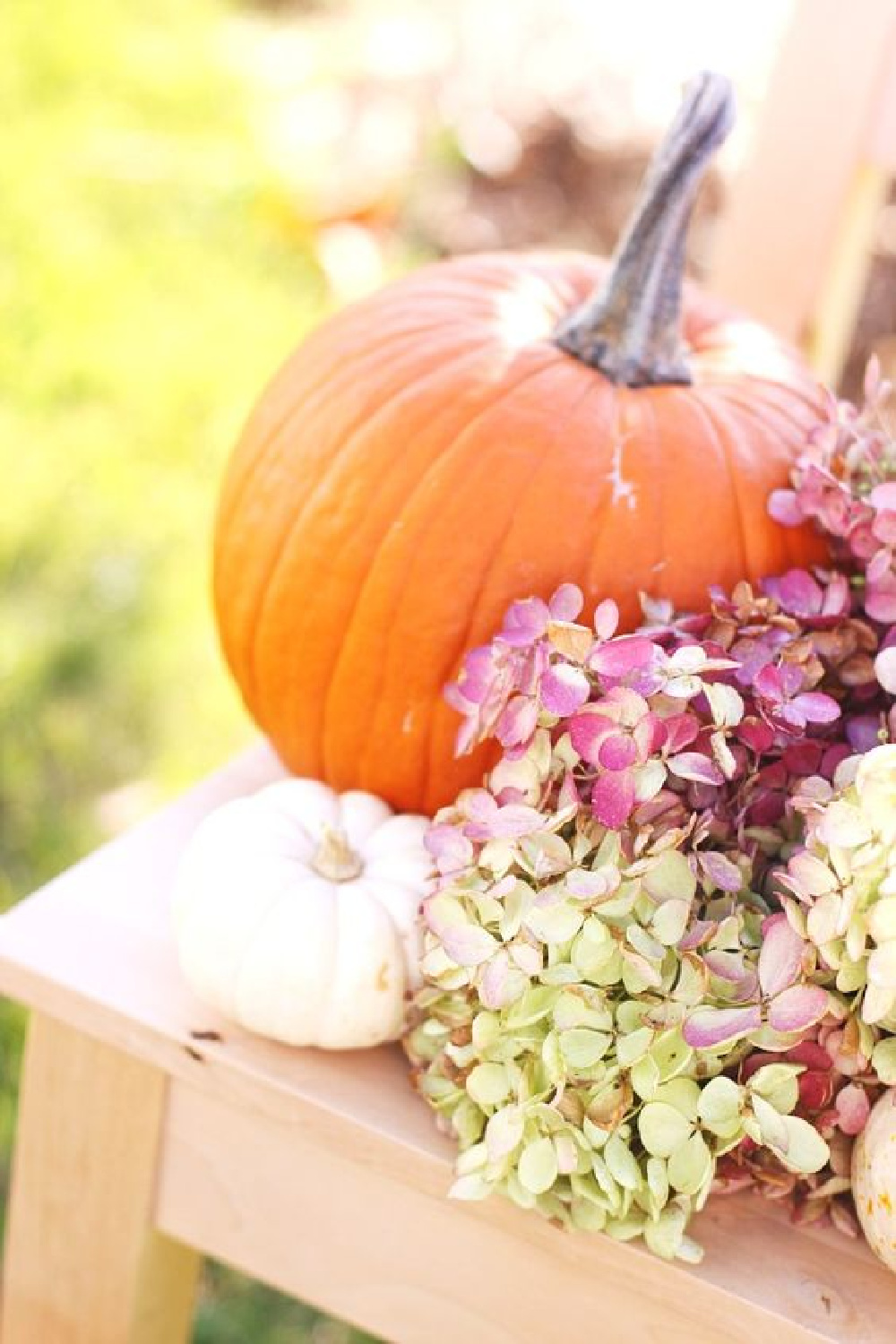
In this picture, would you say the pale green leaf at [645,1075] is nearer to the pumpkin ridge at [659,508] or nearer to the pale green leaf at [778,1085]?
the pale green leaf at [778,1085]

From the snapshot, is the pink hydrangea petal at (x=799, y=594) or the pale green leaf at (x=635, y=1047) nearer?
the pale green leaf at (x=635, y=1047)

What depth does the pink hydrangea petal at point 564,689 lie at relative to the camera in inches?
31.8

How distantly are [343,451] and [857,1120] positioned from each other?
497 millimetres

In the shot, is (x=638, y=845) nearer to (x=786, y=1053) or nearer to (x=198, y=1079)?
(x=786, y=1053)

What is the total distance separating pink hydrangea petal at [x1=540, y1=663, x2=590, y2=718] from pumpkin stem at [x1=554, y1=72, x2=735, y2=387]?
0.28 meters

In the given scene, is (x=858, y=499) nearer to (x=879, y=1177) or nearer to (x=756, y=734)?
(x=756, y=734)

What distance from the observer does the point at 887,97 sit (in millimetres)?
1442

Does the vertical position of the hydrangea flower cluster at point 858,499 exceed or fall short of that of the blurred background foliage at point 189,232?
it exceeds it

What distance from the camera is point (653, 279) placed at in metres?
1.03

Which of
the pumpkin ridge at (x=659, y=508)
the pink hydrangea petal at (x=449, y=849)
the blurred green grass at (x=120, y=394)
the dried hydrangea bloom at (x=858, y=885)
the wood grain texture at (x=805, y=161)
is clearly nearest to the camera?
the dried hydrangea bloom at (x=858, y=885)

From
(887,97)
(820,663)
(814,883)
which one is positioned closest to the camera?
(814,883)

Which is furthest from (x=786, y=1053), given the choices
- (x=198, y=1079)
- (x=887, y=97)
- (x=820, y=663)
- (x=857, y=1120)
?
(x=887, y=97)

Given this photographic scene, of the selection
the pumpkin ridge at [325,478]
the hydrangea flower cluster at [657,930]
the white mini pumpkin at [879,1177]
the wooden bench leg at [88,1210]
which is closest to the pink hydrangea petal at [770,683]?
the hydrangea flower cluster at [657,930]

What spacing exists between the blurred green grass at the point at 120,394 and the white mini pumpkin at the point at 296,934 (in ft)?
2.42
